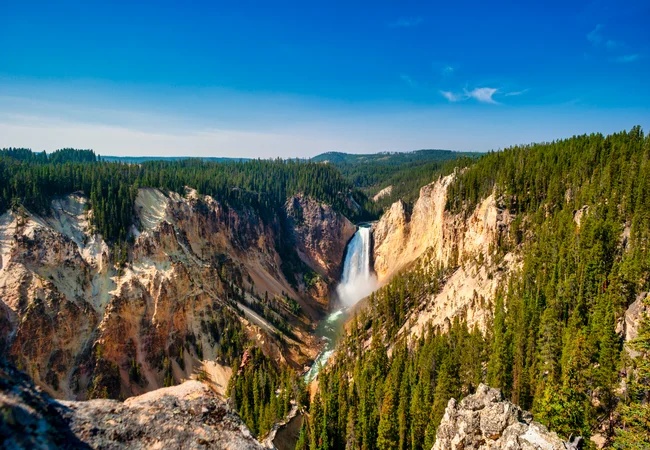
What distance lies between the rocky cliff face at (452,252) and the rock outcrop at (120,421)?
4322cm

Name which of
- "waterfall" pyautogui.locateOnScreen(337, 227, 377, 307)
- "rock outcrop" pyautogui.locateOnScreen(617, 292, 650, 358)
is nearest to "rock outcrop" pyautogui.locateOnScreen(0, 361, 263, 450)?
"rock outcrop" pyautogui.locateOnScreen(617, 292, 650, 358)

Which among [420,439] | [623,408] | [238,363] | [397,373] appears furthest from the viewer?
[238,363]

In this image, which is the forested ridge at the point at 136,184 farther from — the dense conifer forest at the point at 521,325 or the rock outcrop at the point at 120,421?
the rock outcrop at the point at 120,421

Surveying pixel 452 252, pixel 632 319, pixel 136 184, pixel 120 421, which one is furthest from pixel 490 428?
pixel 136 184

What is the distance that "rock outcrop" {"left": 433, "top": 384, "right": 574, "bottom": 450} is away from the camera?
1797 centimetres

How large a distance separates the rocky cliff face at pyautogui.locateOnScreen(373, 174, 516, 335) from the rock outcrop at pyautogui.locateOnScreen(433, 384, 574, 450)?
77.4 feet

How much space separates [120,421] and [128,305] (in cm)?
5365

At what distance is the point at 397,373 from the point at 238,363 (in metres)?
26.0

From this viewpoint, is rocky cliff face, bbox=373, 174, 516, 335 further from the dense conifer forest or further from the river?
the river

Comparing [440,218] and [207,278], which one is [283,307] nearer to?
[207,278]

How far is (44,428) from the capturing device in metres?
4.47

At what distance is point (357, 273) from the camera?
335 ft

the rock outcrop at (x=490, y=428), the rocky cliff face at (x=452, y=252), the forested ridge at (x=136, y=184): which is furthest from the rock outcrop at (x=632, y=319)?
the forested ridge at (x=136, y=184)

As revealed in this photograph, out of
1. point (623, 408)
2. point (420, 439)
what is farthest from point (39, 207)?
point (623, 408)
